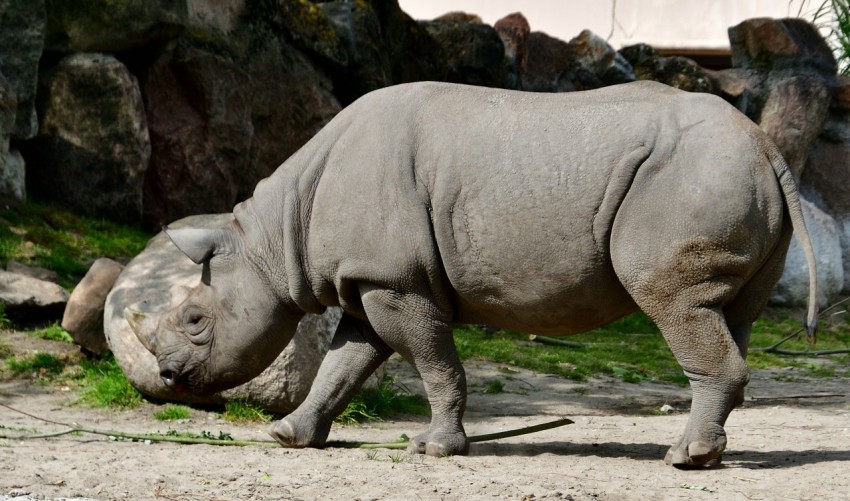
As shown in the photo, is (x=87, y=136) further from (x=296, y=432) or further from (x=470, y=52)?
(x=296, y=432)

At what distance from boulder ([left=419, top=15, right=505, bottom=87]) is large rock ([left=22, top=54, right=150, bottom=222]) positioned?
3.75 metres

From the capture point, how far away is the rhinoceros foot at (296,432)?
21.5ft

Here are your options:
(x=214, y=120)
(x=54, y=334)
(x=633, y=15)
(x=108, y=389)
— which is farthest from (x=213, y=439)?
(x=633, y=15)

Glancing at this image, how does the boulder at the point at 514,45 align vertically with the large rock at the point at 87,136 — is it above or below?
above

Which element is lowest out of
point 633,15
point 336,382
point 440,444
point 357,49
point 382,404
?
point 382,404

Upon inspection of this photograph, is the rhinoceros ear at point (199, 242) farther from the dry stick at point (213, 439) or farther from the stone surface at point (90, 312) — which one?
the stone surface at point (90, 312)

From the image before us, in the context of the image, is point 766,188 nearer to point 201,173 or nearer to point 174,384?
point 174,384

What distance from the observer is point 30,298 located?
8906mm

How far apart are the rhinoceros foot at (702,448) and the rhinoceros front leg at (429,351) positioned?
116 centimetres

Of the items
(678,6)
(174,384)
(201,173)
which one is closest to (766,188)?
(174,384)

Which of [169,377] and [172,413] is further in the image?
[172,413]

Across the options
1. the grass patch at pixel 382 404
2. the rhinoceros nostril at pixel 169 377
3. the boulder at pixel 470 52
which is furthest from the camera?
the boulder at pixel 470 52

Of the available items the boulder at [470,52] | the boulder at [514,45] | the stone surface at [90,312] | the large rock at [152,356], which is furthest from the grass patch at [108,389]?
the boulder at [514,45]

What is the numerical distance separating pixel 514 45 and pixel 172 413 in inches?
326
